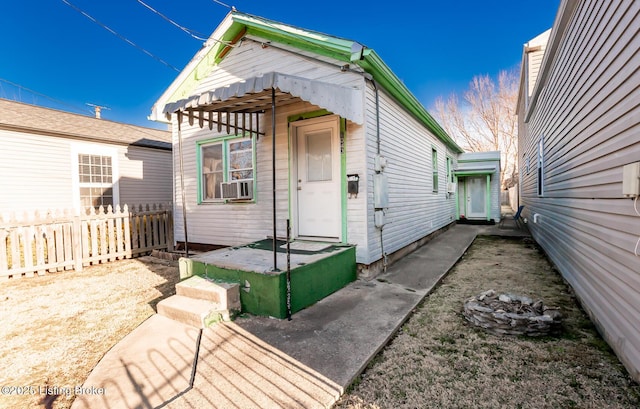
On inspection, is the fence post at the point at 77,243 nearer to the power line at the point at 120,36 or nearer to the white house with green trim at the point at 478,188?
the power line at the point at 120,36

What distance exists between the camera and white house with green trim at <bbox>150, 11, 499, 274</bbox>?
4449 millimetres

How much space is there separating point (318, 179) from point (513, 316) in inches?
131

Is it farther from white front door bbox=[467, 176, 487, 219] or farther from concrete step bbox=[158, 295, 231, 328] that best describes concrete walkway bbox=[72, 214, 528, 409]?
white front door bbox=[467, 176, 487, 219]

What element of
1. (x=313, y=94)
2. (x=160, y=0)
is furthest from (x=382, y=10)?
(x=313, y=94)

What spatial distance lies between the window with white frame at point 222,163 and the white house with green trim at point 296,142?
0.02 meters

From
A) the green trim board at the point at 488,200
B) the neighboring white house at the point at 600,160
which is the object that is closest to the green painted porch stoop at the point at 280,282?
the neighboring white house at the point at 600,160

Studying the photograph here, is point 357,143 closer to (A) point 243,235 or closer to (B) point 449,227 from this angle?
(A) point 243,235

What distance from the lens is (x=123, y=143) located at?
9625 millimetres

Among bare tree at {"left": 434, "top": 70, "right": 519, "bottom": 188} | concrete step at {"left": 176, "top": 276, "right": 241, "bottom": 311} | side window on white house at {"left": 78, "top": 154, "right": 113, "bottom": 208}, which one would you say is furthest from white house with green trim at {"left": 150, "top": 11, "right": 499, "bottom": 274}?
bare tree at {"left": 434, "top": 70, "right": 519, "bottom": 188}

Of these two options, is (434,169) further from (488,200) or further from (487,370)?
(487,370)

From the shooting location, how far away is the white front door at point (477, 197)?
13.2 m

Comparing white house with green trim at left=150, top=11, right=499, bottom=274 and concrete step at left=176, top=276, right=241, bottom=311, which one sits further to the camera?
white house with green trim at left=150, top=11, right=499, bottom=274

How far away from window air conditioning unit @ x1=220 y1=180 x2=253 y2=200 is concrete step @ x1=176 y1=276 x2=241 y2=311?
248 centimetres

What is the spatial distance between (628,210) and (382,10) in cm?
1064
